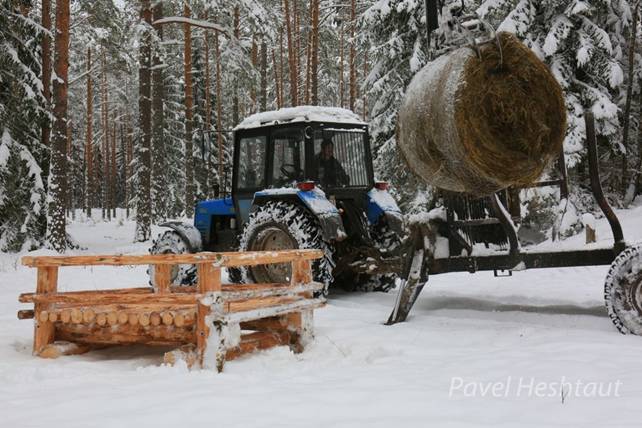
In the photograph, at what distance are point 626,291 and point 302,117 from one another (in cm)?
438

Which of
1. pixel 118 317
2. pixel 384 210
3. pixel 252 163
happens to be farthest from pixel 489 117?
pixel 252 163

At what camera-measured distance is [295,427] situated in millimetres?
3092

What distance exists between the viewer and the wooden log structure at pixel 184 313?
4.39m

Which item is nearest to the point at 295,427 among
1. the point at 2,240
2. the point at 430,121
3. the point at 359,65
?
the point at 430,121

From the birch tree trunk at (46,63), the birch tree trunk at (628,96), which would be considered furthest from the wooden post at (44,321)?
the birch tree trunk at (628,96)

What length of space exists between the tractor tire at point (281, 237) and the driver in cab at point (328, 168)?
606 millimetres

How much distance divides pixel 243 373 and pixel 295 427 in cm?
134

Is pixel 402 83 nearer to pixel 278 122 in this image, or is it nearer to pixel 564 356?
pixel 278 122

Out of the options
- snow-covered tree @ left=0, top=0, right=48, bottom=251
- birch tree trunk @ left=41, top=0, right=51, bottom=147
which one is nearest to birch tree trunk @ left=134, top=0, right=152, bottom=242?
snow-covered tree @ left=0, top=0, right=48, bottom=251

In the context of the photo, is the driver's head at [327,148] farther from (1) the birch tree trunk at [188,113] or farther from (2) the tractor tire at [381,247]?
(1) the birch tree trunk at [188,113]

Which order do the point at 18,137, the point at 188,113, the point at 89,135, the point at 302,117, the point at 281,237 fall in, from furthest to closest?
1. the point at 89,135
2. the point at 188,113
3. the point at 18,137
4. the point at 302,117
5. the point at 281,237

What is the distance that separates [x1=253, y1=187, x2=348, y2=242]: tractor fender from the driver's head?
2.02 feet

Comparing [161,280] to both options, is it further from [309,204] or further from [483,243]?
[483,243]

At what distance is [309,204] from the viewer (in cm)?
747
